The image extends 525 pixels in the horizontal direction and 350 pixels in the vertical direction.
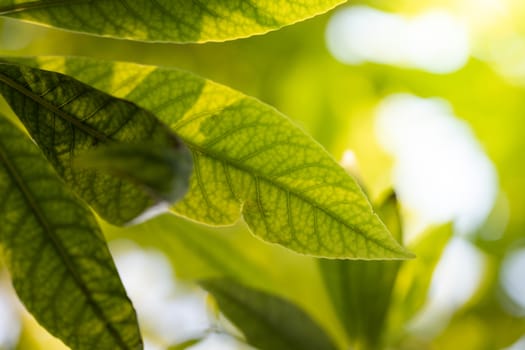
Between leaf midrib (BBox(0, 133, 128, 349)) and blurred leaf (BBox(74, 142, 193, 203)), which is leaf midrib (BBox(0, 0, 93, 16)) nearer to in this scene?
leaf midrib (BBox(0, 133, 128, 349))

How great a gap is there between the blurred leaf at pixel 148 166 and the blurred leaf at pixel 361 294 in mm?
974

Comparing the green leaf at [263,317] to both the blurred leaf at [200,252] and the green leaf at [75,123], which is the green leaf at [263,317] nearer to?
the blurred leaf at [200,252]

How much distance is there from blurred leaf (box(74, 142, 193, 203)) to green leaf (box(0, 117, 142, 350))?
312mm

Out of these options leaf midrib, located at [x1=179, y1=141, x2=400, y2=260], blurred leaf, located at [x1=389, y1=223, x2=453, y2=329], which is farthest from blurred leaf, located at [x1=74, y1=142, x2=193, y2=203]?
blurred leaf, located at [x1=389, y1=223, x2=453, y2=329]

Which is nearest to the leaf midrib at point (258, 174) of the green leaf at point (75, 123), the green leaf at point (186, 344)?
the green leaf at point (75, 123)

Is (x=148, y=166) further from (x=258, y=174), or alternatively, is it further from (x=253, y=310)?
(x=253, y=310)

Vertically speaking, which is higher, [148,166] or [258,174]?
[258,174]

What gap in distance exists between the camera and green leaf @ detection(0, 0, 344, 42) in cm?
89

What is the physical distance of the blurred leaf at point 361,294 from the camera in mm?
1541

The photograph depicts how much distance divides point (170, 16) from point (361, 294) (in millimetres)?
840

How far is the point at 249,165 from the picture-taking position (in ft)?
2.96

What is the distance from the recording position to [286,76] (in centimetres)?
228

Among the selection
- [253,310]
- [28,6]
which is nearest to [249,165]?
[28,6]

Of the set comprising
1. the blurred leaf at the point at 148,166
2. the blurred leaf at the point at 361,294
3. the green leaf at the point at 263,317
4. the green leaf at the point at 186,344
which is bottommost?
the blurred leaf at the point at 148,166
